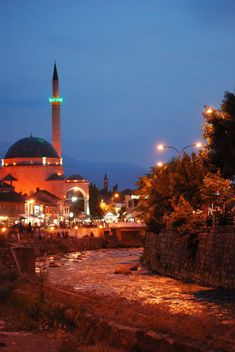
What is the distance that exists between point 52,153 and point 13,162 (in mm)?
6805

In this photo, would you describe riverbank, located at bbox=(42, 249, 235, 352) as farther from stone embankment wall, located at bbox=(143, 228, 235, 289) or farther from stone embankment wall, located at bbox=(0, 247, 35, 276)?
stone embankment wall, located at bbox=(0, 247, 35, 276)

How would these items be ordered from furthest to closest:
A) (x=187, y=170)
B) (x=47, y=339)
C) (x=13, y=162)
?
(x=13, y=162), (x=187, y=170), (x=47, y=339)

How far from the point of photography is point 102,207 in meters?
129

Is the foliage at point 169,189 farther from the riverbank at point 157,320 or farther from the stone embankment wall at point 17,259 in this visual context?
the stone embankment wall at point 17,259

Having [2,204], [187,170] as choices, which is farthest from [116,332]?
[2,204]

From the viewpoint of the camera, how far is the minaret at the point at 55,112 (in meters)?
112

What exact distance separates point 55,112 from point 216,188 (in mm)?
85950

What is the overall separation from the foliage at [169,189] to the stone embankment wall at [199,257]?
5.33 ft

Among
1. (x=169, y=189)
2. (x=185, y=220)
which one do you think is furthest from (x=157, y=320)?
(x=169, y=189)

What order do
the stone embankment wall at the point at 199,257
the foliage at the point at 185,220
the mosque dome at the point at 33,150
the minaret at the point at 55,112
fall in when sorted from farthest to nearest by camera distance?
the mosque dome at the point at 33,150 < the minaret at the point at 55,112 < the foliage at the point at 185,220 < the stone embankment wall at the point at 199,257

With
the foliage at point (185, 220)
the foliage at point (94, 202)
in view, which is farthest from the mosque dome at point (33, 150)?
the foliage at point (185, 220)

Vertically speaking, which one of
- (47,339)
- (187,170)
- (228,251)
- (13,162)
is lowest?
(47,339)

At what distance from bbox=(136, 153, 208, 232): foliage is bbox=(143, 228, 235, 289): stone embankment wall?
162 cm

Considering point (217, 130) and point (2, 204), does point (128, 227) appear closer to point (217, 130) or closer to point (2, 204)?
point (2, 204)
